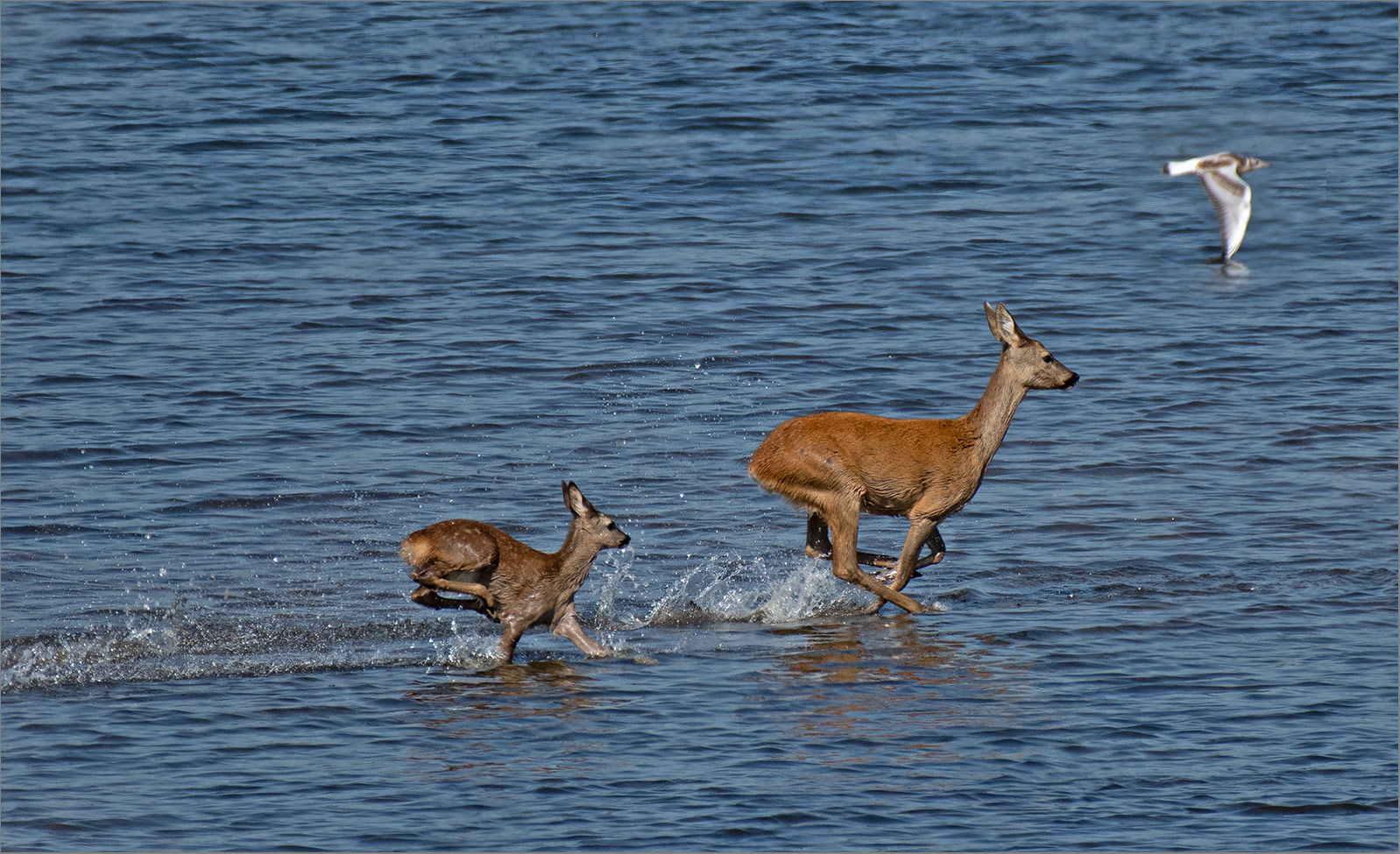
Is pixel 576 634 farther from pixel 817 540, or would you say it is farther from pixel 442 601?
pixel 817 540

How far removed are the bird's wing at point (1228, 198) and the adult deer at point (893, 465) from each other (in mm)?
3256

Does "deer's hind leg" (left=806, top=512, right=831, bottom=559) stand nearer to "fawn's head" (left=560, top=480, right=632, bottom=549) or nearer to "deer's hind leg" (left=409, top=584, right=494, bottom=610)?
"fawn's head" (left=560, top=480, right=632, bottom=549)

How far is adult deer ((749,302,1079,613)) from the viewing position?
10.4m

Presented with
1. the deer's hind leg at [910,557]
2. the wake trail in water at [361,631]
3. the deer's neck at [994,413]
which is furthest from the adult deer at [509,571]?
the deer's neck at [994,413]

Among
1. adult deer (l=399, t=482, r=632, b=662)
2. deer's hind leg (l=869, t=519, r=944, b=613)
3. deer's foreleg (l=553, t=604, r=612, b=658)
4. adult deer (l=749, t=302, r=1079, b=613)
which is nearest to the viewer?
adult deer (l=399, t=482, r=632, b=662)

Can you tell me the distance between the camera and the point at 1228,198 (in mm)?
13617

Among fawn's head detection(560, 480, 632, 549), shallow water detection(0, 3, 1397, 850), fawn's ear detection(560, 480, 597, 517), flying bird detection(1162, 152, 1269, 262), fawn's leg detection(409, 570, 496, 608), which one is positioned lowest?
shallow water detection(0, 3, 1397, 850)

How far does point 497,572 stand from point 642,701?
1035 mm

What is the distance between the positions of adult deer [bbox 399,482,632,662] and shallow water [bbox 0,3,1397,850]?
35 centimetres

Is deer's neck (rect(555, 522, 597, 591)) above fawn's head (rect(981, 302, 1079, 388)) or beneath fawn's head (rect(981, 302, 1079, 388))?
beneath

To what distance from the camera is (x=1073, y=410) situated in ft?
48.1

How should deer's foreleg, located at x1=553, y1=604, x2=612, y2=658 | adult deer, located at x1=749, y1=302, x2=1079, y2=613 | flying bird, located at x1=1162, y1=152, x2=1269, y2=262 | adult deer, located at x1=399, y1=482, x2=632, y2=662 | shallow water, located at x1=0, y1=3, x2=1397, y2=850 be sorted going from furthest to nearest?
flying bird, located at x1=1162, y1=152, x2=1269, y2=262
adult deer, located at x1=749, y1=302, x2=1079, y2=613
deer's foreleg, located at x1=553, y1=604, x2=612, y2=658
adult deer, located at x1=399, y1=482, x2=632, y2=662
shallow water, located at x1=0, y1=3, x2=1397, y2=850

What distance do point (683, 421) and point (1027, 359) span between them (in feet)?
12.9

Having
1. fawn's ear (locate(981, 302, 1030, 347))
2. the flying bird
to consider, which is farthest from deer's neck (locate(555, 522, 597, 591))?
the flying bird
